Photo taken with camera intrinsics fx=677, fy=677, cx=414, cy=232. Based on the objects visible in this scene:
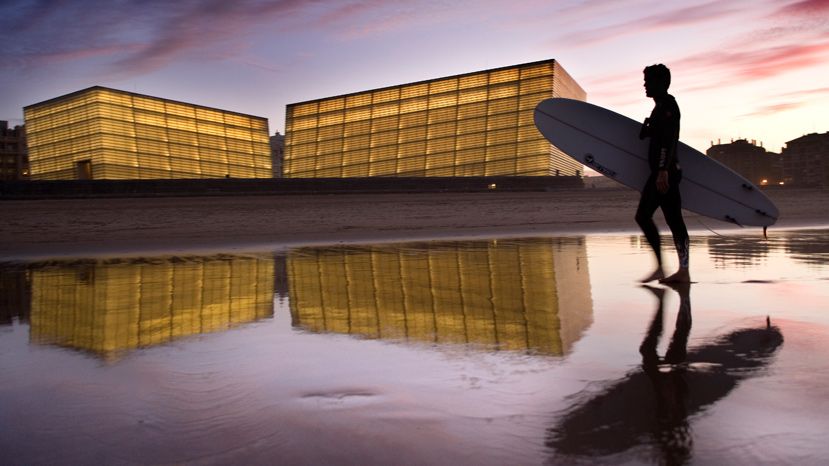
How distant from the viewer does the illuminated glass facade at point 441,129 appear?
52500 mm

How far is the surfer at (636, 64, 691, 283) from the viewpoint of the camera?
6.80 meters

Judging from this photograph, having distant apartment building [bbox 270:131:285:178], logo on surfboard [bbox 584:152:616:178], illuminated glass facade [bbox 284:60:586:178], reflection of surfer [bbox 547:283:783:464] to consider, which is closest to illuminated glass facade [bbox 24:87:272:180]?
illuminated glass facade [bbox 284:60:586:178]

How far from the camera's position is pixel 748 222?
28.5 ft

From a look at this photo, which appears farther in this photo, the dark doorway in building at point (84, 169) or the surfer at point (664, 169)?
the dark doorway in building at point (84, 169)

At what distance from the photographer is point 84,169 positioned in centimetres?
5681

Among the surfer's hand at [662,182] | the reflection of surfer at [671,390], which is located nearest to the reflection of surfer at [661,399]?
the reflection of surfer at [671,390]

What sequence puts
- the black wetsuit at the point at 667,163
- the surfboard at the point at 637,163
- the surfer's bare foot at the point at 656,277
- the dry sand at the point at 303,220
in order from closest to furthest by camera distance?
the black wetsuit at the point at 667,163 → the surfer's bare foot at the point at 656,277 → the surfboard at the point at 637,163 → the dry sand at the point at 303,220

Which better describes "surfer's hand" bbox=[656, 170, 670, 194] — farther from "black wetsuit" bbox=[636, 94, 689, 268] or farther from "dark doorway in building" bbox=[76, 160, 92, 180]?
"dark doorway in building" bbox=[76, 160, 92, 180]

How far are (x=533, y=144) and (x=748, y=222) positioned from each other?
43037mm

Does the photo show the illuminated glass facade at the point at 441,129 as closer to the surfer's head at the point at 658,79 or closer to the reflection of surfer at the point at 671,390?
the surfer's head at the point at 658,79

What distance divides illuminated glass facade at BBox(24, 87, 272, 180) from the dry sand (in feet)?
113

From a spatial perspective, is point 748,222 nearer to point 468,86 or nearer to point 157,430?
point 157,430

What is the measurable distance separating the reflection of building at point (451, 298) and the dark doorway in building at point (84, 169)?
172ft

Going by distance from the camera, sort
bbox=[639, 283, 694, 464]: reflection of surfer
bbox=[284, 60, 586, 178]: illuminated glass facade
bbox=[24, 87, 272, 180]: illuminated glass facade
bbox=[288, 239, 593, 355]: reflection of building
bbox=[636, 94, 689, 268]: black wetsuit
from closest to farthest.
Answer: bbox=[639, 283, 694, 464]: reflection of surfer
bbox=[288, 239, 593, 355]: reflection of building
bbox=[636, 94, 689, 268]: black wetsuit
bbox=[284, 60, 586, 178]: illuminated glass facade
bbox=[24, 87, 272, 180]: illuminated glass facade
